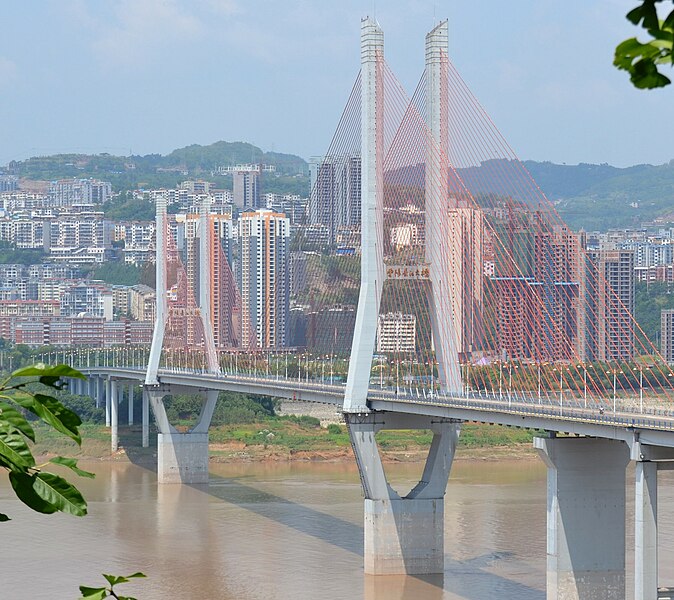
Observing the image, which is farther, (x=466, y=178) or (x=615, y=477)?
(x=466, y=178)

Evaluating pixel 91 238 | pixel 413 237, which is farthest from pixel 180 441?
pixel 91 238

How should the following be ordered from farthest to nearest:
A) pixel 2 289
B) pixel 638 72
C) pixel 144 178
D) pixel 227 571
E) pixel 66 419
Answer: pixel 144 178 < pixel 2 289 < pixel 227 571 < pixel 66 419 < pixel 638 72

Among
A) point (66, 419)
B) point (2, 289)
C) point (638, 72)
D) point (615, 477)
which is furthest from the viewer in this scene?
point (2, 289)

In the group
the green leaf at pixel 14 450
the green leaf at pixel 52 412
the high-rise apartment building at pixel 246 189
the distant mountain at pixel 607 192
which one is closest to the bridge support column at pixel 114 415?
the green leaf at pixel 52 412

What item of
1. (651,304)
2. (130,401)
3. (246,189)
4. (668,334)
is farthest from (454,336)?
(246,189)

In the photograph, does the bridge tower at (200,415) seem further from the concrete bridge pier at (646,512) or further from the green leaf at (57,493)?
the green leaf at (57,493)

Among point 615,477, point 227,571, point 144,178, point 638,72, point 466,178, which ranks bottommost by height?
point 227,571

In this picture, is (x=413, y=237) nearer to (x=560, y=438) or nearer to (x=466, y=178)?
(x=466, y=178)

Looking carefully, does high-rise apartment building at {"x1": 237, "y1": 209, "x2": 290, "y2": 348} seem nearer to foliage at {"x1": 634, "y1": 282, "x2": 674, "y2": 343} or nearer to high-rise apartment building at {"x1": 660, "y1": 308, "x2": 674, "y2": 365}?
high-rise apartment building at {"x1": 660, "y1": 308, "x2": 674, "y2": 365}
